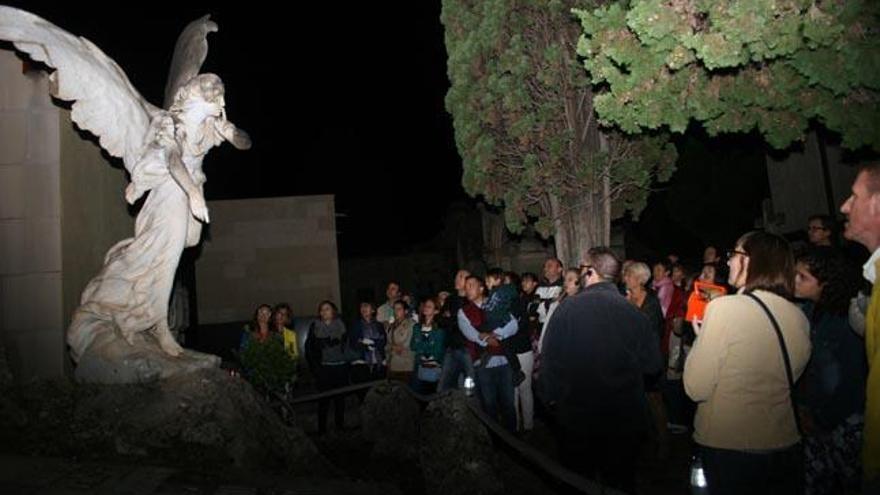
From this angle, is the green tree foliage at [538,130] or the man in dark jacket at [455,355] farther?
the green tree foliage at [538,130]

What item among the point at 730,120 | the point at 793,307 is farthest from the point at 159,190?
the point at 730,120

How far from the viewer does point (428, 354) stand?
8078 millimetres

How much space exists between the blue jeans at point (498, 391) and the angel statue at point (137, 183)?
293 centimetres

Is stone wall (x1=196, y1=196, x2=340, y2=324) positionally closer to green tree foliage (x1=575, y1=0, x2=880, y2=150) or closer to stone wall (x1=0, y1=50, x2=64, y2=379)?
green tree foliage (x1=575, y1=0, x2=880, y2=150)

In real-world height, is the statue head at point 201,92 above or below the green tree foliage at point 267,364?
above

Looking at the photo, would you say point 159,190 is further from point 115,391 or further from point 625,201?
point 625,201

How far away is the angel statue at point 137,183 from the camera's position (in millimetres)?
5336

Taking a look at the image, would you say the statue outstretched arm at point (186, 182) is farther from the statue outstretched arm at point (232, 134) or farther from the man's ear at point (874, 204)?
the man's ear at point (874, 204)

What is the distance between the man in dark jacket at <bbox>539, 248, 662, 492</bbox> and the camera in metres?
4.06

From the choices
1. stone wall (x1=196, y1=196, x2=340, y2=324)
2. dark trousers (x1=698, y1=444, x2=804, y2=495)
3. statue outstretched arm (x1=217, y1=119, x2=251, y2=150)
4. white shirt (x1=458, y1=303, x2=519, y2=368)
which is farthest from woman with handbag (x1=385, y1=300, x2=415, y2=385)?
stone wall (x1=196, y1=196, x2=340, y2=324)

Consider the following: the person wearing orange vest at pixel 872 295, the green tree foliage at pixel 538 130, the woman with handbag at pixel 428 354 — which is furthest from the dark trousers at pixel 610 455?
the green tree foliage at pixel 538 130

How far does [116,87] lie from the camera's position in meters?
5.75

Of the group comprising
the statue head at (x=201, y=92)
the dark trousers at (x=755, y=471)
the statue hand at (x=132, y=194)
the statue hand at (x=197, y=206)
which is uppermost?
the statue head at (x=201, y=92)

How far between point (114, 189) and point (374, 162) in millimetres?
28615
